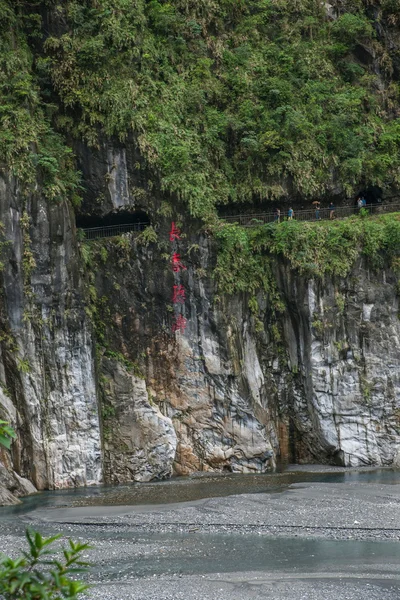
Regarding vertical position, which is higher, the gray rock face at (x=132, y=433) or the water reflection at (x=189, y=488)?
the gray rock face at (x=132, y=433)

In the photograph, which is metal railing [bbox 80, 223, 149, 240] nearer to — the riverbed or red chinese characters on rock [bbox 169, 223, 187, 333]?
red chinese characters on rock [bbox 169, 223, 187, 333]

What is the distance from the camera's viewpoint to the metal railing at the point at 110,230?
28.1m

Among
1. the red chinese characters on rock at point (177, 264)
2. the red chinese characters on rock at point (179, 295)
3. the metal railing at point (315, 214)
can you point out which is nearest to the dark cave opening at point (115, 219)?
the red chinese characters on rock at point (177, 264)

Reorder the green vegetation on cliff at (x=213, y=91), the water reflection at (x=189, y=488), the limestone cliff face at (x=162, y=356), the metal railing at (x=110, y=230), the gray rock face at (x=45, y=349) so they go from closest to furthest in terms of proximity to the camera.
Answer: the water reflection at (x=189, y=488)
the gray rock face at (x=45, y=349)
the limestone cliff face at (x=162, y=356)
the green vegetation on cliff at (x=213, y=91)
the metal railing at (x=110, y=230)

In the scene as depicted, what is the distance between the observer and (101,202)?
28.1 m

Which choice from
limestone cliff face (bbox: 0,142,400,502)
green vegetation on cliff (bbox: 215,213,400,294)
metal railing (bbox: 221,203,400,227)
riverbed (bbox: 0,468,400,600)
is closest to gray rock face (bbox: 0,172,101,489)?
limestone cliff face (bbox: 0,142,400,502)

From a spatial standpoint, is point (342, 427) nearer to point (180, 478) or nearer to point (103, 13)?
point (180, 478)

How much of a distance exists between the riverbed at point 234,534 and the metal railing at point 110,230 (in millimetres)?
9640

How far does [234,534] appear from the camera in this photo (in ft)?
53.9

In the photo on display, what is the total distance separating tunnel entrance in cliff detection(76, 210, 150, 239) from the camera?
28172 mm

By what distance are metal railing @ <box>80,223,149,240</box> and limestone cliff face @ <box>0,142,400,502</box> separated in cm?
72

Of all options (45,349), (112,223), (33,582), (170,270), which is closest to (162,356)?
(170,270)

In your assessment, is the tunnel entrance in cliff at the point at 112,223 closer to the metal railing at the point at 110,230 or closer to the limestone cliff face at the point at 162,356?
the metal railing at the point at 110,230

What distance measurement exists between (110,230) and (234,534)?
582 inches
